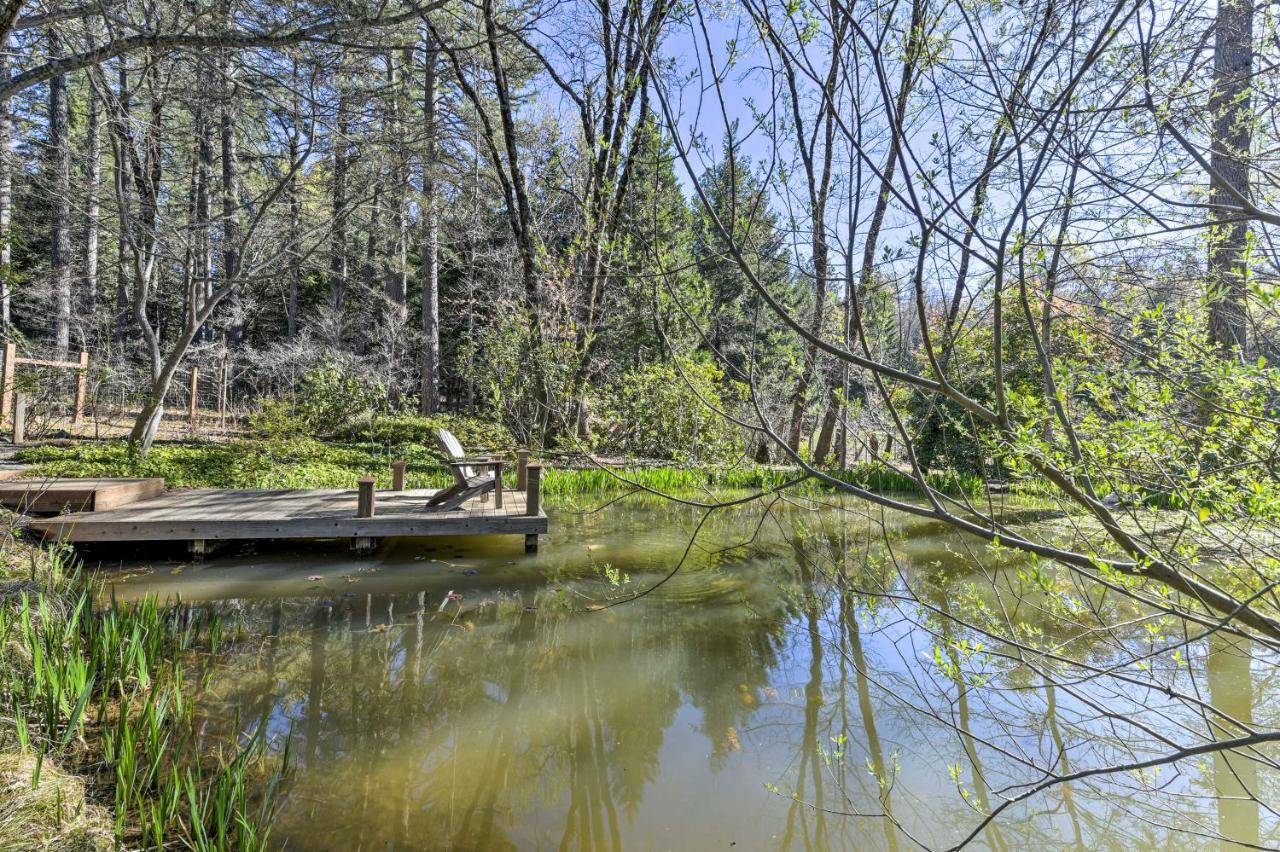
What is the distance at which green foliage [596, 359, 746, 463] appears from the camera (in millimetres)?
9758

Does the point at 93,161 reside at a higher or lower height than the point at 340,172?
lower

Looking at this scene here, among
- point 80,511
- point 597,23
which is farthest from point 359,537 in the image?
point 597,23

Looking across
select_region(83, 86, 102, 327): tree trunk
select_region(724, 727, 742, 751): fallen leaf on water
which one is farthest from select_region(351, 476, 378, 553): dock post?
select_region(83, 86, 102, 327): tree trunk

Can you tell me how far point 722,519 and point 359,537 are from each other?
178 inches

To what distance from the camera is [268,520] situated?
5.95 m

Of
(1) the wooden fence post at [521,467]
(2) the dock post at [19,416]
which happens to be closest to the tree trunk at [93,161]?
(2) the dock post at [19,416]

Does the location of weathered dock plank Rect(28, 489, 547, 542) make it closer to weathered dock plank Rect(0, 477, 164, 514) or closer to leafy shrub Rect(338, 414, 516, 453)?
weathered dock plank Rect(0, 477, 164, 514)

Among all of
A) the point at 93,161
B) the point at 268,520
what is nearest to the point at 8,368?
the point at 93,161

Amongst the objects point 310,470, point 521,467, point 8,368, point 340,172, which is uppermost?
point 340,172

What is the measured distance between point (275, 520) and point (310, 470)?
368 cm

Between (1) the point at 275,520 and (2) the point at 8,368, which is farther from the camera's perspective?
(2) the point at 8,368

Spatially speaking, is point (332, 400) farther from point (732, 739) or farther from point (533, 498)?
point (732, 739)

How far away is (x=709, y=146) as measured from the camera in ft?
7.31

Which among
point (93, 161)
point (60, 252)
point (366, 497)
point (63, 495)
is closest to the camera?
point (63, 495)
